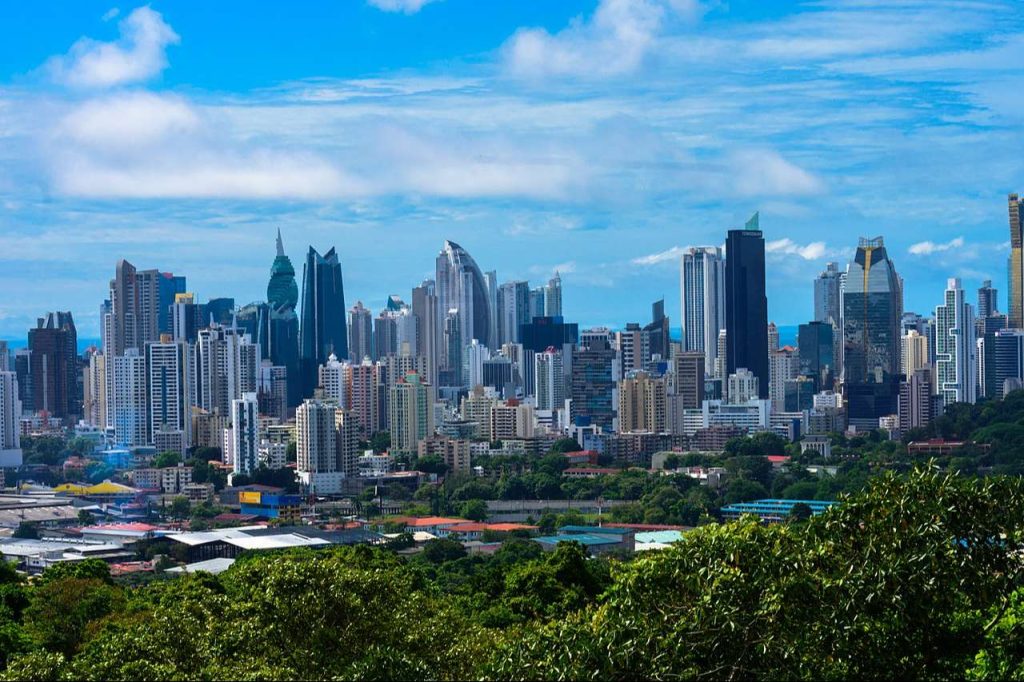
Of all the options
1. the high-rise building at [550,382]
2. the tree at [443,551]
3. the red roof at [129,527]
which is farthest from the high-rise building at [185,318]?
the tree at [443,551]

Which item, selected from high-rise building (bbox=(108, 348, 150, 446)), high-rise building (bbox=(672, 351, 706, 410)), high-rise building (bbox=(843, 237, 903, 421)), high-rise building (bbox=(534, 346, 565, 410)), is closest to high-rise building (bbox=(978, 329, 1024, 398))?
high-rise building (bbox=(843, 237, 903, 421))

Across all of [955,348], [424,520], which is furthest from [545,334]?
[424,520]

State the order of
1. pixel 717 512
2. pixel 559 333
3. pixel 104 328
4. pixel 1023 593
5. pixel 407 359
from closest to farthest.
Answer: pixel 1023 593, pixel 717 512, pixel 407 359, pixel 104 328, pixel 559 333

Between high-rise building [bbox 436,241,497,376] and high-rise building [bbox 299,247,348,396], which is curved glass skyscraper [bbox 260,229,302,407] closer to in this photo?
high-rise building [bbox 299,247,348,396]

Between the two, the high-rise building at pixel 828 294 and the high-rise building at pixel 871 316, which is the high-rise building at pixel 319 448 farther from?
the high-rise building at pixel 828 294

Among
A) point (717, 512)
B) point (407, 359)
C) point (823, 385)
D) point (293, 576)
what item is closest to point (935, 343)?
point (823, 385)

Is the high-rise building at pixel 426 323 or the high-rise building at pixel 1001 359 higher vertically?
the high-rise building at pixel 426 323

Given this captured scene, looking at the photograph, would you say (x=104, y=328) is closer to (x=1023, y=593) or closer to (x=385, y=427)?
(x=385, y=427)
